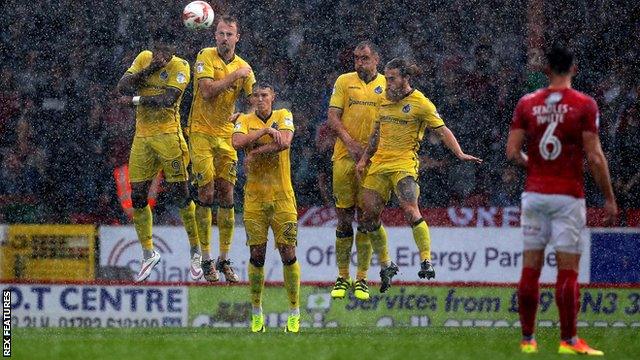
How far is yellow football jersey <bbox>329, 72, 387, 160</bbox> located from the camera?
14898 millimetres

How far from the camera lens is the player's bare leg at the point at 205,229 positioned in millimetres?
15109

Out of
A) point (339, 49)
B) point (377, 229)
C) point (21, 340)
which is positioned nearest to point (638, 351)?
point (377, 229)

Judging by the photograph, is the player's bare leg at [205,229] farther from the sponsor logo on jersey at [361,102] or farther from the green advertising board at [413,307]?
the green advertising board at [413,307]

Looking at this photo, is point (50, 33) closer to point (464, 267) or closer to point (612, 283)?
point (464, 267)

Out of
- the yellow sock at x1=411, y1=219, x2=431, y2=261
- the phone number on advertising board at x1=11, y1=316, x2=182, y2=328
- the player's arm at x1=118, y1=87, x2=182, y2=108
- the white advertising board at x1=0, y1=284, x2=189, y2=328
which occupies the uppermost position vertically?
the player's arm at x1=118, y1=87, x2=182, y2=108

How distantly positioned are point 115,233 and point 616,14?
8.24 metres

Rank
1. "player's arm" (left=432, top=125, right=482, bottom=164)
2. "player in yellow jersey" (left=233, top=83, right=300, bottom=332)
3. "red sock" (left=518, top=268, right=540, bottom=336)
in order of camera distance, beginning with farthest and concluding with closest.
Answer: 1. "player in yellow jersey" (left=233, top=83, right=300, bottom=332)
2. "player's arm" (left=432, top=125, right=482, bottom=164)
3. "red sock" (left=518, top=268, right=540, bottom=336)

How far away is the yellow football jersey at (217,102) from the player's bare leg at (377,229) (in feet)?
5.75

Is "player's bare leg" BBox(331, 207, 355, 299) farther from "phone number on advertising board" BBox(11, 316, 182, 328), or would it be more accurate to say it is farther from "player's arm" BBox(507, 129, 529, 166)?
"player's arm" BBox(507, 129, 529, 166)

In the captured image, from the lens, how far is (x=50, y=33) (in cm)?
2078

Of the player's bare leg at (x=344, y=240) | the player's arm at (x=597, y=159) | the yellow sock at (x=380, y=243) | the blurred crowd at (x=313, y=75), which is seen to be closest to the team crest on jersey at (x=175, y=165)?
the player's bare leg at (x=344, y=240)

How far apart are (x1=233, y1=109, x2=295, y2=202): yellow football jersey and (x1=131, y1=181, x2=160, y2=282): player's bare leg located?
134 cm

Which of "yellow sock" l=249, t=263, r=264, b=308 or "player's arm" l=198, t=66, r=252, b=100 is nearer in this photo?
"player's arm" l=198, t=66, r=252, b=100

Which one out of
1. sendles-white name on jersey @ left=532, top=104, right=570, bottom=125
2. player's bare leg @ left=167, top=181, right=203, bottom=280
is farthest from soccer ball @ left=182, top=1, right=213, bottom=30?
sendles-white name on jersey @ left=532, top=104, right=570, bottom=125
